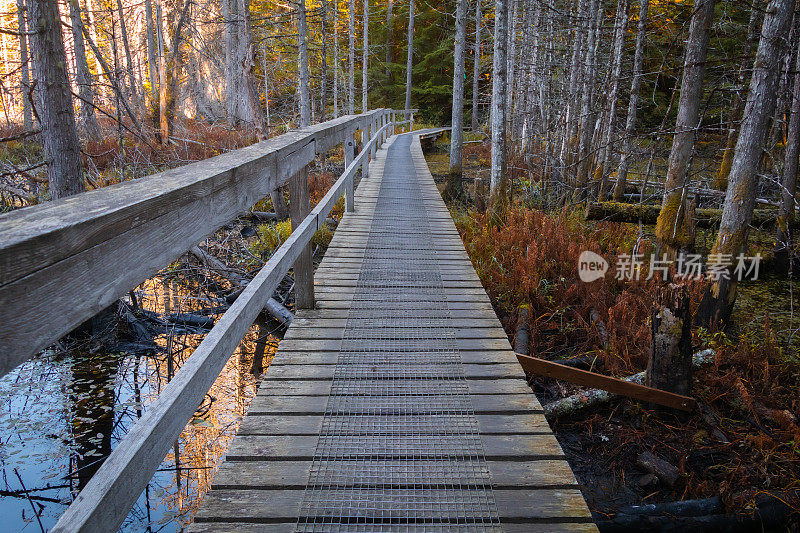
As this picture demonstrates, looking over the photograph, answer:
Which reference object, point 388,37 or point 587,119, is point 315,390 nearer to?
point 587,119

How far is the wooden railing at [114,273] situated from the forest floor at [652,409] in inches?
128

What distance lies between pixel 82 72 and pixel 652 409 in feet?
51.4

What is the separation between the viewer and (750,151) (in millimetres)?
6199

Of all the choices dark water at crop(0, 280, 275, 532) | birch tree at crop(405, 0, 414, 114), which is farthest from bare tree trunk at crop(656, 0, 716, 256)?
birch tree at crop(405, 0, 414, 114)

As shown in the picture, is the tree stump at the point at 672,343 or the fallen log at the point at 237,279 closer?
the tree stump at the point at 672,343

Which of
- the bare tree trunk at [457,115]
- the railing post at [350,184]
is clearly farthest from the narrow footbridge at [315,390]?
the bare tree trunk at [457,115]

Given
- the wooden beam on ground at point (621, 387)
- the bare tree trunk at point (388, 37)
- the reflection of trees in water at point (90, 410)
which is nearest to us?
the reflection of trees in water at point (90, 410)

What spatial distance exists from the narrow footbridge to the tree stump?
5.71ft

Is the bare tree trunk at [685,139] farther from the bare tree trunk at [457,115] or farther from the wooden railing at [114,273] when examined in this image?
the bare tree trunk at [457,115]

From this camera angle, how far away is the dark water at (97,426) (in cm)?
412

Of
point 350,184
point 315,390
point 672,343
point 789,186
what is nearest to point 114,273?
point 315,390

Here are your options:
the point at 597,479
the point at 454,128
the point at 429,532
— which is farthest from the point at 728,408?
the point at 454,128

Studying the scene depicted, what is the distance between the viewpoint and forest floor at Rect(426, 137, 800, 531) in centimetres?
385

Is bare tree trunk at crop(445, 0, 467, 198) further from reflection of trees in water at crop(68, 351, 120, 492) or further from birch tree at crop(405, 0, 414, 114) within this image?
birch tree at crop(405, 0, 414, 114)
